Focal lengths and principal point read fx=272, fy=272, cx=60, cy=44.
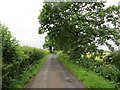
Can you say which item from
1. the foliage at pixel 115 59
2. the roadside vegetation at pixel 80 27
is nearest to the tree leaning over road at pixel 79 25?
the roadside vegetation at pixel 80 27

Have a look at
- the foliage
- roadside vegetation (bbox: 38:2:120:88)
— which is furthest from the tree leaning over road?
the foliage

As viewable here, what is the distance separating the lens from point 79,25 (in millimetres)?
35562

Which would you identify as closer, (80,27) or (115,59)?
(115,59)

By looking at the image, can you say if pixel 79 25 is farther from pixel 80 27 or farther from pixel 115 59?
pixel 115 59

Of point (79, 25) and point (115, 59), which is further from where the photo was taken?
point (79, 25)

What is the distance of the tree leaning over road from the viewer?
116ft

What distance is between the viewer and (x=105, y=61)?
28797 mm

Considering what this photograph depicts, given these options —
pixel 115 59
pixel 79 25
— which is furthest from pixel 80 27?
pixel 115 59

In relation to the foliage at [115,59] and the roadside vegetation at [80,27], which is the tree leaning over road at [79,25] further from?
the foliage at [115,59]

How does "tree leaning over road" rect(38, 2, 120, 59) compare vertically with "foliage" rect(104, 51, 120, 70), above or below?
above

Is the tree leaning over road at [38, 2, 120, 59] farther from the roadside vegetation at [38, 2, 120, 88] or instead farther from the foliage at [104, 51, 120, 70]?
the foliage at [104, 51, 120, 70]

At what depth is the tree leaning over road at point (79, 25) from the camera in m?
35.3

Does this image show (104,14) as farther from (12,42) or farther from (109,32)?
(12,42)

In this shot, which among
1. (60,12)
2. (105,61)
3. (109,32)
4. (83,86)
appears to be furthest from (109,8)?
(83,86)
